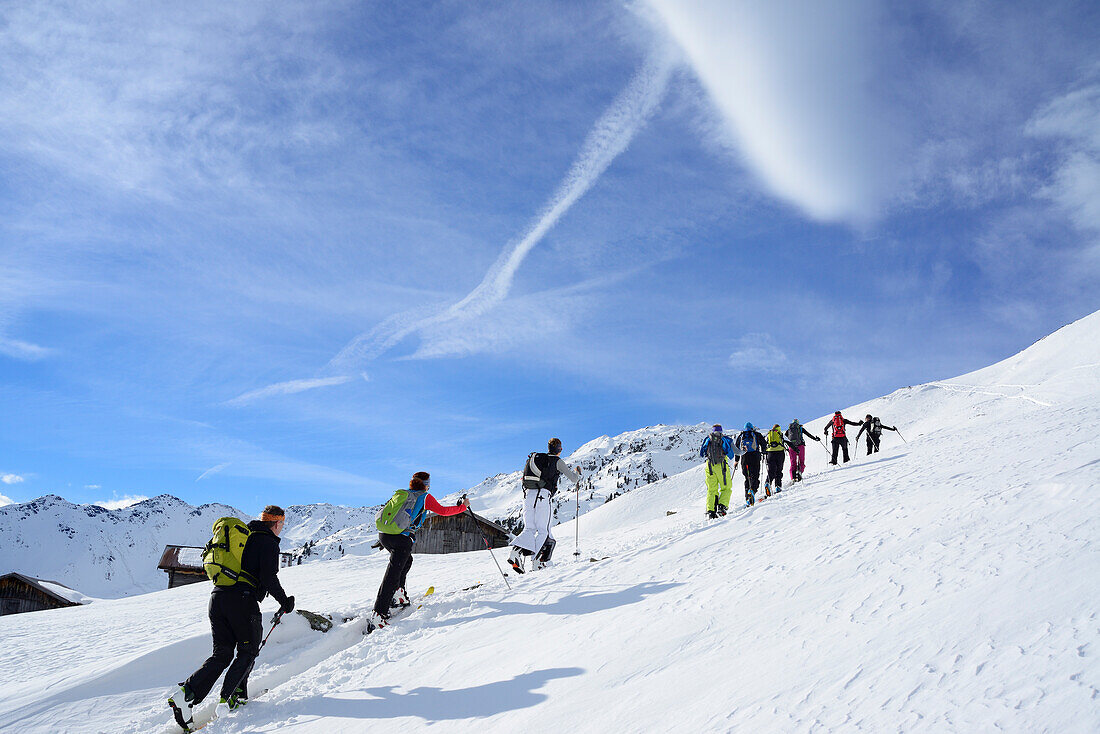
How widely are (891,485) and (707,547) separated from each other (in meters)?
4.50

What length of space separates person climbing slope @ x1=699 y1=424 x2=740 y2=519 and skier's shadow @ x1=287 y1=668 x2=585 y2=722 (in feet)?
29.1

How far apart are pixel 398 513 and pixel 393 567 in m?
0.80

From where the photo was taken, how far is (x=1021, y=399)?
108 ft

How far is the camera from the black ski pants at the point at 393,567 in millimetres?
9031

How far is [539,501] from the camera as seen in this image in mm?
11016

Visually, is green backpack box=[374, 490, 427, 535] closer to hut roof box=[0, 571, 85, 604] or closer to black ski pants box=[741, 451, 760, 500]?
black ski pants box=[741, 451, 760, 500]

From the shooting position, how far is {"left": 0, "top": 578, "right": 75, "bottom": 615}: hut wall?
33438 millimetres

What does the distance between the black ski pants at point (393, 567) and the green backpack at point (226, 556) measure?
262 centimetres

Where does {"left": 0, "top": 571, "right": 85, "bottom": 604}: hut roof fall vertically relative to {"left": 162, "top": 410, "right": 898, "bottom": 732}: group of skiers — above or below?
below

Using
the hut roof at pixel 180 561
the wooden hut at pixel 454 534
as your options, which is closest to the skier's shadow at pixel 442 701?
the hut roof at pixel 180 561

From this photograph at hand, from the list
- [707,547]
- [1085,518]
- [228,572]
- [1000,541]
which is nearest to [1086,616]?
[1000,541]

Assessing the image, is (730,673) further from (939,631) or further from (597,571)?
(597,571)

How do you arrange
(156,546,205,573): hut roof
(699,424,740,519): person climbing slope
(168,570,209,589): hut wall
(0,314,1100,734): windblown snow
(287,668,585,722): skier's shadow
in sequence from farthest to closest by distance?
1. (168,570,209,589): hut wall
2. (156,546,205,573): hut roof
3. (699,424,740,519): person climbing slope
4. (287,668,585,722): skier's shadow
5. (0,314,1100,734): windblown snow

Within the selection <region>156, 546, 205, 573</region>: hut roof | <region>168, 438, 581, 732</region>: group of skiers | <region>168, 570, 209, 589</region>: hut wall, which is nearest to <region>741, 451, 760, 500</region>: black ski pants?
<region>168, 438, 581, 732</region>: group of skiers
